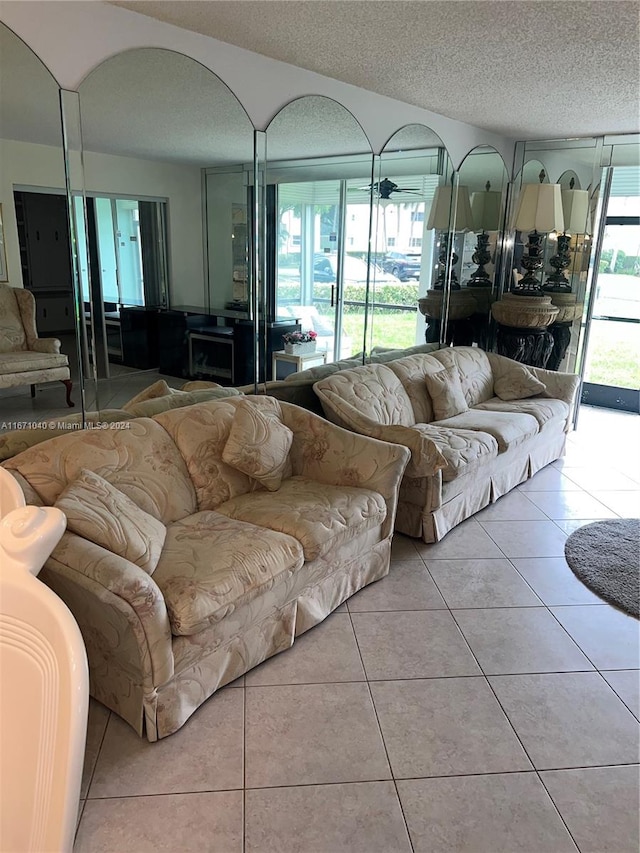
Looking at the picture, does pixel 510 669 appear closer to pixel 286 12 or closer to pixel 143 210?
pixel 143 210

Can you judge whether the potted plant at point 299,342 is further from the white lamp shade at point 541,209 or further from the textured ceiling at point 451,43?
the white lamp shade at point 541,209

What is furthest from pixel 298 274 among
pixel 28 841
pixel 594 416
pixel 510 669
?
pixel 594 416

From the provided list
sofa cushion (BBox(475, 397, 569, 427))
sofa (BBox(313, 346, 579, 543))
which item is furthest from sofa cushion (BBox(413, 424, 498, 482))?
→ sofa cushion (BBox(475, 397, 569, 427))

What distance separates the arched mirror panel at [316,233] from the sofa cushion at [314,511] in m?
1.03

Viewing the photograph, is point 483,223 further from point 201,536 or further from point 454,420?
point 201,536

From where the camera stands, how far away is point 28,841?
1.06 meters

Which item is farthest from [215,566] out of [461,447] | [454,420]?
[454,420]

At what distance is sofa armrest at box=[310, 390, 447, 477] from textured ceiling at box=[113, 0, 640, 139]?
1.77 meters

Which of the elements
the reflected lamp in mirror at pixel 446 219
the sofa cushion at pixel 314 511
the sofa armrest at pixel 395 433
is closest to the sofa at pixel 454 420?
the sofa armrest at pixel 395 433

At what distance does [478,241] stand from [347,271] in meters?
1.80

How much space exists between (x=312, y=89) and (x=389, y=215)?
3.41 ft

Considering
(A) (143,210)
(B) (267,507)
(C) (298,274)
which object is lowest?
(B) (267,507)

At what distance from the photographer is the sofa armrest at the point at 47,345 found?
255cm

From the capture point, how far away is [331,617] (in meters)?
2.74
